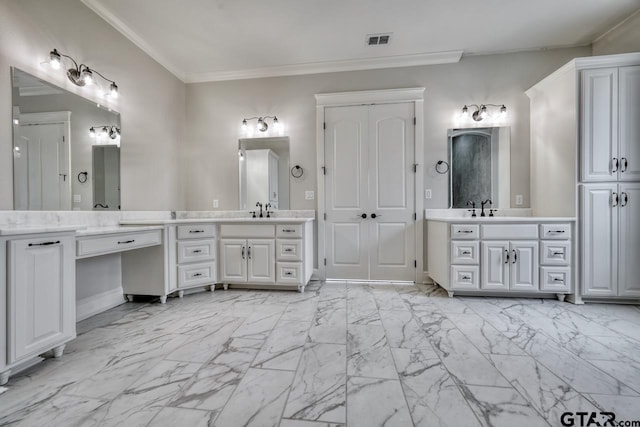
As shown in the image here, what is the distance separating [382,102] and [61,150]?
319cm

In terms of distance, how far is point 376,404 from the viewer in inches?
46.8

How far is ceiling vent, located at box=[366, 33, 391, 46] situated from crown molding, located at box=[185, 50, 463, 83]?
286mm

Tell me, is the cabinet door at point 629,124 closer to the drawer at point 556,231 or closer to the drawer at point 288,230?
the drawer at point 556,231

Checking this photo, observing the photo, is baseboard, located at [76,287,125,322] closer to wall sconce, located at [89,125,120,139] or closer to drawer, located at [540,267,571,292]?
wall sconce, located at [89,125,120,139]

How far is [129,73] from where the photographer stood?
9.02 ft

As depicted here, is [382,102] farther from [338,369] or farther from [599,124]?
[338,369]

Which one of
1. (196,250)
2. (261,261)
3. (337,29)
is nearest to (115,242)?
(196,250)

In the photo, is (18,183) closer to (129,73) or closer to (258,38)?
(129,73)

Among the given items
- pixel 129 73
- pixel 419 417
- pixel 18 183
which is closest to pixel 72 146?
pixel 18 183

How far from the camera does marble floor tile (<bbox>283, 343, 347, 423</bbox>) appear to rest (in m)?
1.14

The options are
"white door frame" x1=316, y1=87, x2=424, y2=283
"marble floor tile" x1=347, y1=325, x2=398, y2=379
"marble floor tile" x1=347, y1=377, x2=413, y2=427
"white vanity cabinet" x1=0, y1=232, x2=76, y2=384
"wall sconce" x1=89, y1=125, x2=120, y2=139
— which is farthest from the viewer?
"white door frame" x1=316, y1=87, x2=424, y2=283

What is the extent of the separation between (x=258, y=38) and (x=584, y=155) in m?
3.47

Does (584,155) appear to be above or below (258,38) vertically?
below

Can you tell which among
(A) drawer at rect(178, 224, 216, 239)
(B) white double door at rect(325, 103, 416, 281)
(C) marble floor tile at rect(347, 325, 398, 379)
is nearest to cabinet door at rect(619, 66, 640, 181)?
(B) white double door at rect(325, 103, 416, 281)
